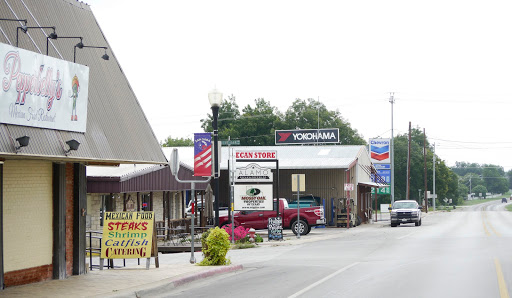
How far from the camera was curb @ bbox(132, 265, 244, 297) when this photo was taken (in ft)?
42.3

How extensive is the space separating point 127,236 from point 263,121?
7068 cm

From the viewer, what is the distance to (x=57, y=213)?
1427cm

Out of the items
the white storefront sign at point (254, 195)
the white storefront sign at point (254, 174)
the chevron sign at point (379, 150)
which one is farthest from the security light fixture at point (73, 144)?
the chevron sign at point (379, 150)

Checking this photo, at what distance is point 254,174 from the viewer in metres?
30.1

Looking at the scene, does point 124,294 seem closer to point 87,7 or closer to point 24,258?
point 24,258

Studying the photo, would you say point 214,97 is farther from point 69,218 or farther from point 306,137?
point 306,137

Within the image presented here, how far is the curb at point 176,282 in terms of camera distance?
42.3 ft

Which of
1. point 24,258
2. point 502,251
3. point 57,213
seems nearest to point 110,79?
point 57,213

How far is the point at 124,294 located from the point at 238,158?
21817mm

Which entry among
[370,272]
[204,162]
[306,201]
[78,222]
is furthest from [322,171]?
[78,222]

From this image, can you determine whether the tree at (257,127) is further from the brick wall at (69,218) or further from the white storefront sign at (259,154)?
the brick wall at (69,218)

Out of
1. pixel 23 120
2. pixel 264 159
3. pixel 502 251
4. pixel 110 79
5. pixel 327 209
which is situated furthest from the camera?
pixel 327 209

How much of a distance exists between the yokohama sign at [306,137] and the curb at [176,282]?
40.2 meters

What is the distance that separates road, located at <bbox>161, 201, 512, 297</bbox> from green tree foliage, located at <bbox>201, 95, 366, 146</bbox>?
60.1 m
